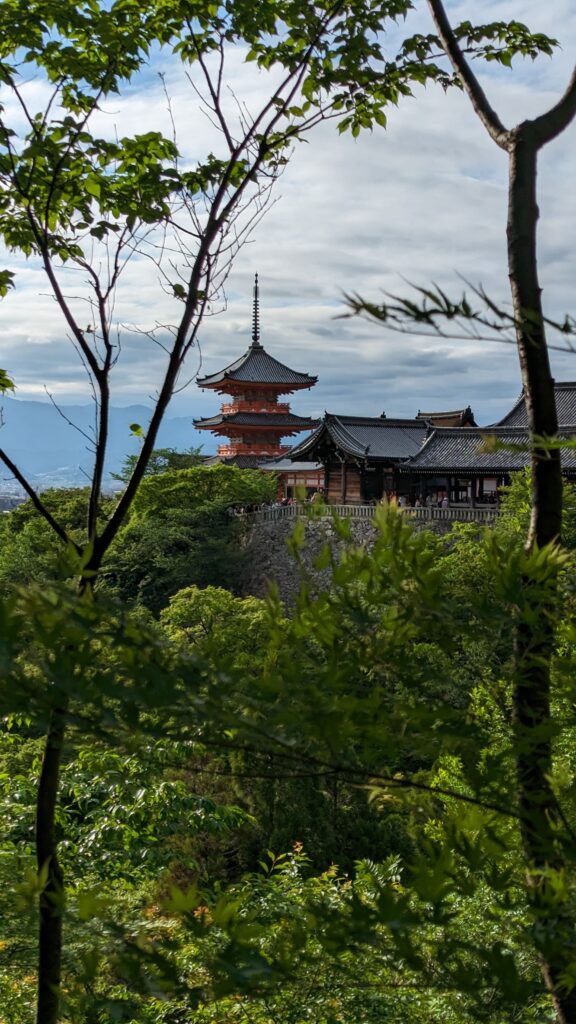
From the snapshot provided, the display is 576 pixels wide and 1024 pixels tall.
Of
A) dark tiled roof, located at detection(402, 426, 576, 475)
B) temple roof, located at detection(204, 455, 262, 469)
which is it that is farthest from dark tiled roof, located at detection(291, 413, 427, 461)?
temple roof, located at detection(204, 455, 262, 469)

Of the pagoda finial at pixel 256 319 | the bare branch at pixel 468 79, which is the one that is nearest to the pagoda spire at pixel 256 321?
the pagoda finial at pixel 256 319

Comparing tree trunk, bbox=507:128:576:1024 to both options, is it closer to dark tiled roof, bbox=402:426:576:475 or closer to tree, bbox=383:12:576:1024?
tree, bbox=383:12:576:1024

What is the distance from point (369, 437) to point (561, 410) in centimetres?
698

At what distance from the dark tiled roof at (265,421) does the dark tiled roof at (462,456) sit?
1422cm

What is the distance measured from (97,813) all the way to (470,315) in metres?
4.61

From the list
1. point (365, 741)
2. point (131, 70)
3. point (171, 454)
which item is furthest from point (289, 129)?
point (171, 454)

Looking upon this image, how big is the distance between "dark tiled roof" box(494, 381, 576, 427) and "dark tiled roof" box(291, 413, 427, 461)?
381cm

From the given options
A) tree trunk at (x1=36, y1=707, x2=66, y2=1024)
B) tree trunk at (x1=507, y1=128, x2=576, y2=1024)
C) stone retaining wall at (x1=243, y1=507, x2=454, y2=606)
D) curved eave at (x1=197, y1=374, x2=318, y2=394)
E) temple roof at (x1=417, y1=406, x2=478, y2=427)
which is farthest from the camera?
curved eave at (x1=197, y1=374, x2=318, y2=394)

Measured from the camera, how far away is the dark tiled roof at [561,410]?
1019 inches

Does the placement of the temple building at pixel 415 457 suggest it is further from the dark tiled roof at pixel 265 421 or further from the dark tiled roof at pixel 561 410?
the dark tiled roof at pixel 265 421

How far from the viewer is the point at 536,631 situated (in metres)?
1.97

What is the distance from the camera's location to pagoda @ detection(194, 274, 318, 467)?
4150 cm

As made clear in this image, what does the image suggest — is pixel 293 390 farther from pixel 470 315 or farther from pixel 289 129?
pixel 470 315

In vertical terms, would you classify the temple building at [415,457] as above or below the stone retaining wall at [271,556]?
above
